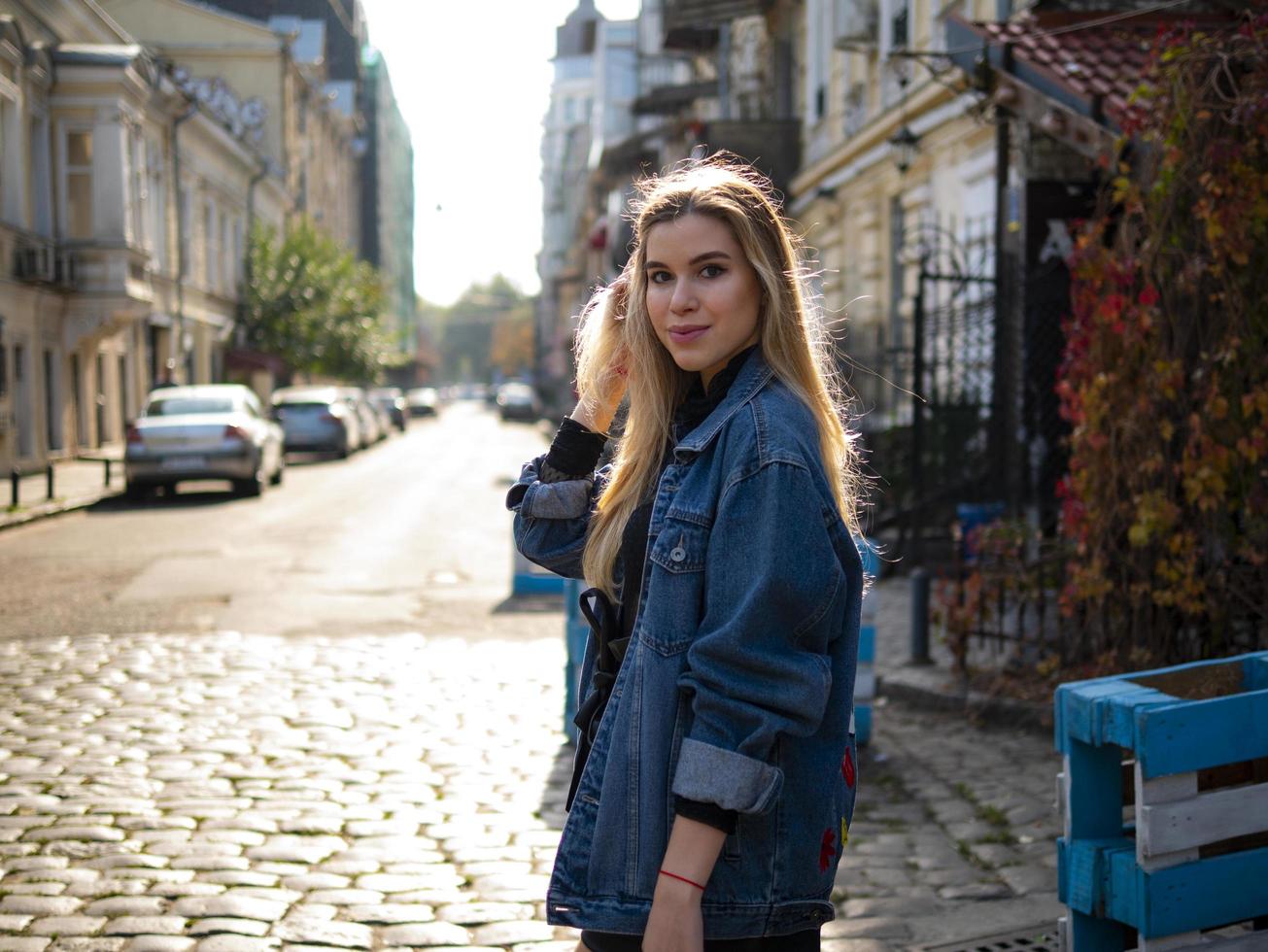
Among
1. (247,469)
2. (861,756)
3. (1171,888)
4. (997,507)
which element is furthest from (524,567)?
(247,469)

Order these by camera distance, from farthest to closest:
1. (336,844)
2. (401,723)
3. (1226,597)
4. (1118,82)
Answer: (1118,82) → (401,723) → (1226,597) → (336,844)

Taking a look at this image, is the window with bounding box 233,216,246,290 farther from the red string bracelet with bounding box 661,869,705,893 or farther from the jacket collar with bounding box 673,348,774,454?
the red string bracelet with bounding box 661,869,705,893

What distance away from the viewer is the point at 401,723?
6.85 m

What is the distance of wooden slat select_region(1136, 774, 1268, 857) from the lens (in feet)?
8.75

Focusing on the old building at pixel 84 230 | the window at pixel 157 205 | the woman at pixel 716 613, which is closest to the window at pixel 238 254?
the old building at pixel 84 230

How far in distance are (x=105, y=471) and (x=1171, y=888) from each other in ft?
64.0

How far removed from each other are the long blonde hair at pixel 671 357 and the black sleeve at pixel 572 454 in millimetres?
85

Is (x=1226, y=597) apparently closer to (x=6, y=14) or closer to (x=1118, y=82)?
(x=1118, y=82)

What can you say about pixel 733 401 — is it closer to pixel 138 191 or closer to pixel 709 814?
pixel 709 814

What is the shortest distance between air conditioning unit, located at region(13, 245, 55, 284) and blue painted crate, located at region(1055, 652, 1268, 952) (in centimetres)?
2469

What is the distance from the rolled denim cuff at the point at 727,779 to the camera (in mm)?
2027

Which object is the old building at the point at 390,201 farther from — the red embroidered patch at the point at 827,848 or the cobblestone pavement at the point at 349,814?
the red embroidered patch at the point at 827,848

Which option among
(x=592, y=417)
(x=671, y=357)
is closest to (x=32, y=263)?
(x=592, y=417)

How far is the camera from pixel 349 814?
5.26 m
